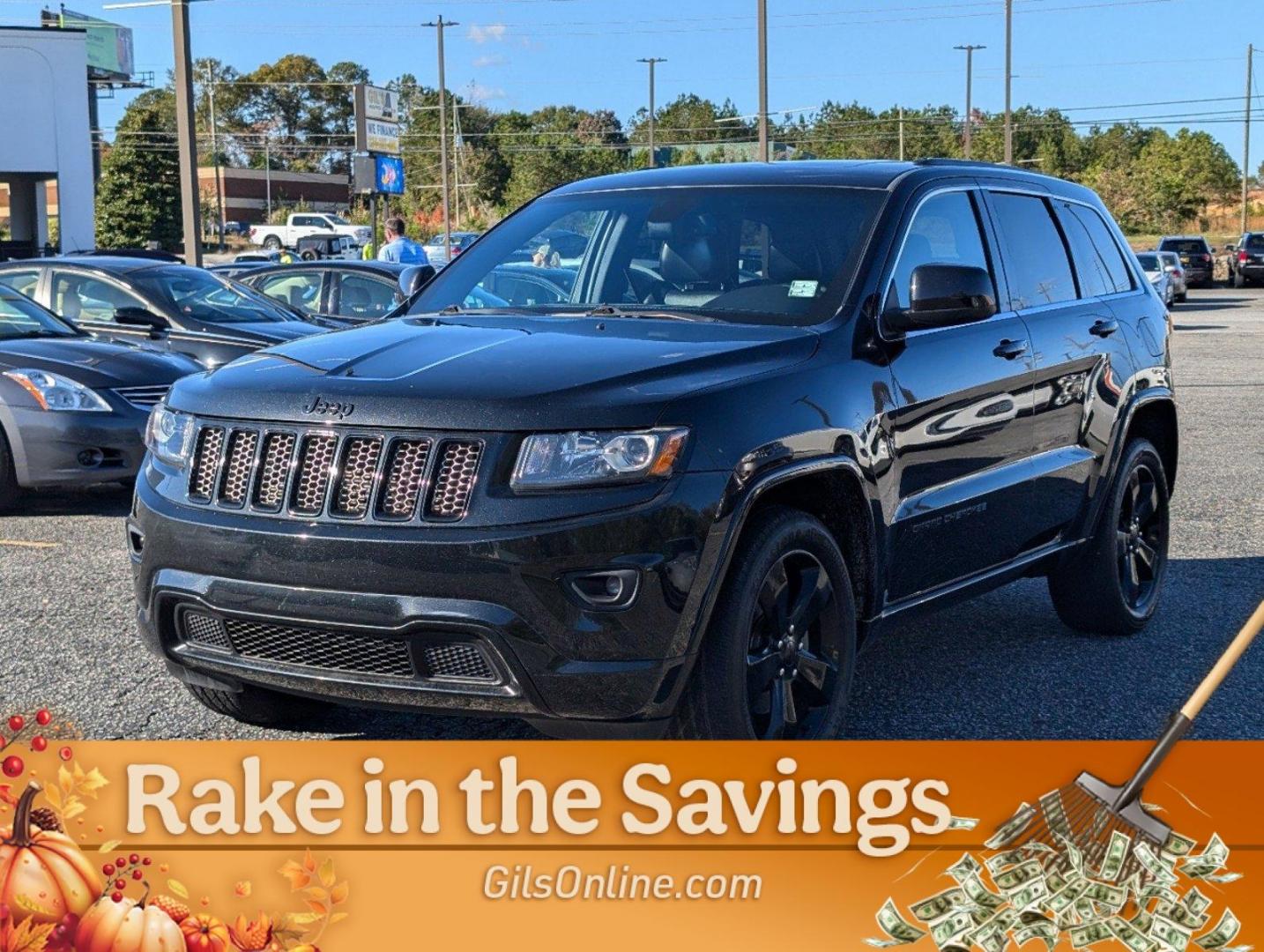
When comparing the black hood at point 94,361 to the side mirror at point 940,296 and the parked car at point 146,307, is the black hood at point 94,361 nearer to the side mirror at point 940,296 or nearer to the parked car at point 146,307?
the parked car at point 146,307

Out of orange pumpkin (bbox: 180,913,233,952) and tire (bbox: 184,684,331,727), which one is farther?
tire (bbox: 184,684,331,727)

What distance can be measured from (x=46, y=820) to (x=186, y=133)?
64.5 ft

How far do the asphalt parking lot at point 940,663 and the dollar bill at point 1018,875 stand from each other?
5.35 ft

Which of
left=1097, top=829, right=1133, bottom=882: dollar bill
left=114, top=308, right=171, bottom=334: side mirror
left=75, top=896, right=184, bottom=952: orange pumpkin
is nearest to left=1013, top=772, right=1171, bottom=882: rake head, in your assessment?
left=1097, top=829, right=1133, bottom=882: dollar bill

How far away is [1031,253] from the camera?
19.8 ft

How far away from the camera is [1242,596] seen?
7227mm

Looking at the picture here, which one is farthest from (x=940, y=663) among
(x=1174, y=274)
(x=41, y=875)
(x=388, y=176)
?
(x=1174, y=274)

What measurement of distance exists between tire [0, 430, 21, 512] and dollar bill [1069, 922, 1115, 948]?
7.44 meters

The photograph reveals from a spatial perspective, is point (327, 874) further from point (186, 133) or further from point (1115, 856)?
point (186, 133)

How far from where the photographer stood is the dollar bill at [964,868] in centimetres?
340

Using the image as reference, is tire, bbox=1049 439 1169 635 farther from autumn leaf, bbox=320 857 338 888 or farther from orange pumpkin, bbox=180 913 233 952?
orange pumpkin, bbox=180 913 233 952

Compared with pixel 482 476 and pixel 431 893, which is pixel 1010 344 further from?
pixel 431 893

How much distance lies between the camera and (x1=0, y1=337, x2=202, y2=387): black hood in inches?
Answer: 372

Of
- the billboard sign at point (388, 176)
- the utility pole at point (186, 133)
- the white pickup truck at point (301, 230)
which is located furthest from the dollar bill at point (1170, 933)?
the white pickup truck at point (301, 230)
